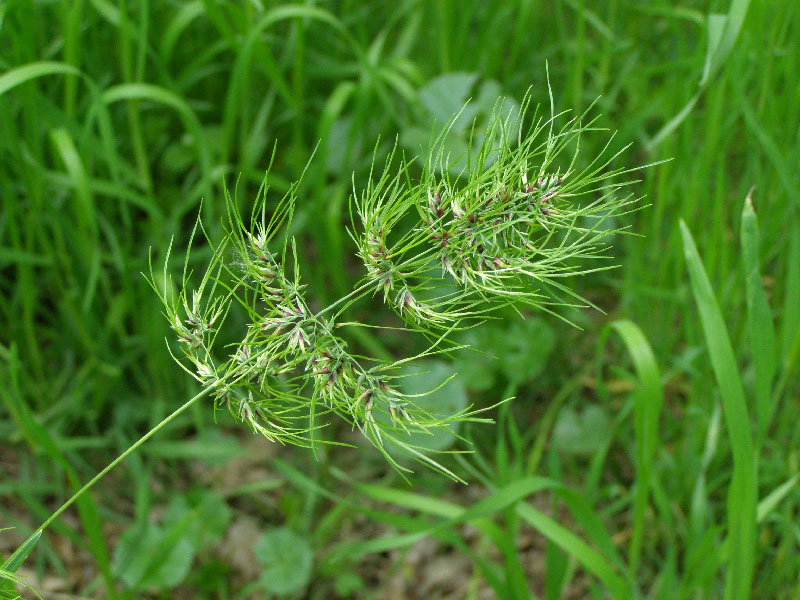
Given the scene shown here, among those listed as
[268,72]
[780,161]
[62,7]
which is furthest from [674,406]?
[62,7]

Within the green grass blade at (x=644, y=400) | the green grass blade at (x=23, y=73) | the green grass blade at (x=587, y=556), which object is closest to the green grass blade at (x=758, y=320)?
the green grass blade at (x=644, y=400)

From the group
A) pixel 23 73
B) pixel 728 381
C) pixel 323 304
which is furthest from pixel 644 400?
pixel 23 73

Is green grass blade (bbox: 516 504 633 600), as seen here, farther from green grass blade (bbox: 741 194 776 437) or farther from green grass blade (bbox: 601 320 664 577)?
green grass blade (bbox: 741 194 776 437)

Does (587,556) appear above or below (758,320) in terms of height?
below

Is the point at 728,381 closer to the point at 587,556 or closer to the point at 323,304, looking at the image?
the point at 587,556

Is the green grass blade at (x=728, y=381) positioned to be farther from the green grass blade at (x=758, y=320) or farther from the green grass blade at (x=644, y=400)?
the green grass blade at (x=644, y=400)

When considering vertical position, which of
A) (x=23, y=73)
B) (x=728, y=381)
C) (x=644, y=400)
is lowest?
(x=644, y=400)

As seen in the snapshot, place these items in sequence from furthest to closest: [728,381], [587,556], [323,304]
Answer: [323,304], [587,556], [728,381]

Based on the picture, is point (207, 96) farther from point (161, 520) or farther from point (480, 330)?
point (161, 520)

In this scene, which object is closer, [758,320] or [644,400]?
[758,320]
